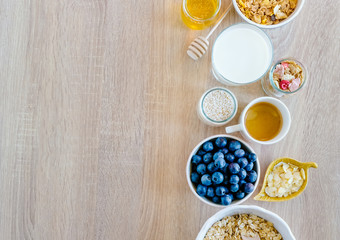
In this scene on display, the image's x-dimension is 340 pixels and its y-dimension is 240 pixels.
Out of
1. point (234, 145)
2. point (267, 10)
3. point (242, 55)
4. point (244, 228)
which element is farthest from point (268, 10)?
point (244, 228)

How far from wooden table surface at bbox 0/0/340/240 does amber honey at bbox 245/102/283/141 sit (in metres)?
0.04

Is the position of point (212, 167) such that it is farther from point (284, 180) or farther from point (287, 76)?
point (287, 76)

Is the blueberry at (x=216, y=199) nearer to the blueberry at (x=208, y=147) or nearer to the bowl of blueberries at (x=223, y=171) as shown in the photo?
the bowl of blueberries at (x=223, y=171)

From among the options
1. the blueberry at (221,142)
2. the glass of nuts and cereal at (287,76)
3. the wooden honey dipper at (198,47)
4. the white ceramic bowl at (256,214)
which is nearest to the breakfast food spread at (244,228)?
the white ceramic bowl at (256,214)

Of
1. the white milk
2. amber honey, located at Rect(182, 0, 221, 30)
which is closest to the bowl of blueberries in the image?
the white milk

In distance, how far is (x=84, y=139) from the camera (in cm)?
111

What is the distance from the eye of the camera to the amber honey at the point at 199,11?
3.50 feet

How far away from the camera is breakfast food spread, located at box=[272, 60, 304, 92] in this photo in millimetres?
1048

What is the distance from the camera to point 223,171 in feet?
3.29

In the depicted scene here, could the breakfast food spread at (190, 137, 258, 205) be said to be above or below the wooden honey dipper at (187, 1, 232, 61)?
below

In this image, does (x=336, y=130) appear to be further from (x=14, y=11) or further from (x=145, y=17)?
(x=14, y=11)

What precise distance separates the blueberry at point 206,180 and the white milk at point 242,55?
295mm

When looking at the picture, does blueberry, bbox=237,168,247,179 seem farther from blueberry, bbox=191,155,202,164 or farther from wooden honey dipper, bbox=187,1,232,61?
wooden honey dipper, bbox=187,1,232,61

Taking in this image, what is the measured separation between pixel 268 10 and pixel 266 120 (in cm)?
34
